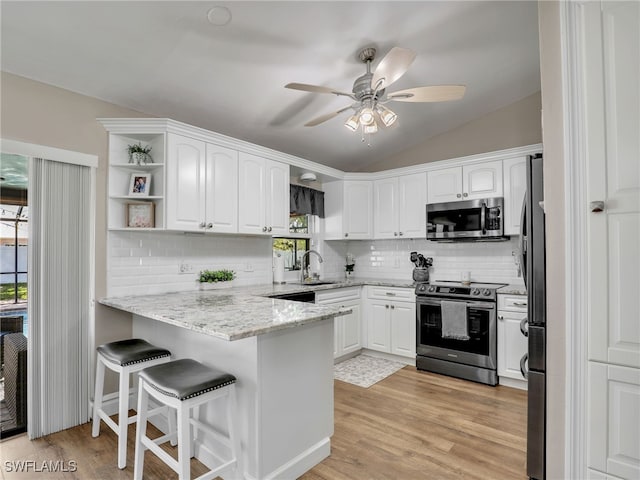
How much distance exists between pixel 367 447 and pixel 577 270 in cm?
167

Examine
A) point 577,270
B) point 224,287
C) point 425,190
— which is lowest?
point 224,287

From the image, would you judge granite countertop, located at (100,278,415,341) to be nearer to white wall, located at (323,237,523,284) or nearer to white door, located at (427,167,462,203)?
white wall, located at (323,237,523,284)

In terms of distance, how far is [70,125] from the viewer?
257 cm

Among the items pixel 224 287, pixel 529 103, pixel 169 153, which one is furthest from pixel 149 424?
pixel 529 103

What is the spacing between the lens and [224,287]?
3.50 m

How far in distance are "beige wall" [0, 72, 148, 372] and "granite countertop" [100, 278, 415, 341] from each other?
268mm

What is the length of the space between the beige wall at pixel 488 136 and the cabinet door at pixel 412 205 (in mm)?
517

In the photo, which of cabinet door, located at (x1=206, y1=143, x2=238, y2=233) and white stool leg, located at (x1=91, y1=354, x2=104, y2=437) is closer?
white stool leg, located at (x1=91, y1=354, x2=104, y2=437)

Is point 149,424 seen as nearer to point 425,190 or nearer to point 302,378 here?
point 302,378

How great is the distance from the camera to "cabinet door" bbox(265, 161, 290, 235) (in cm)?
355

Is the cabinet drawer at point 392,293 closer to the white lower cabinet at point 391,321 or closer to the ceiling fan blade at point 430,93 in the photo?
the white lower cabinet at point 391,321

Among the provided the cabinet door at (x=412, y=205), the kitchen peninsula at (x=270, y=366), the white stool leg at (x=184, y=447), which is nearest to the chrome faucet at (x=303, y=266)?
the cabinet door at (x=412, y=205)

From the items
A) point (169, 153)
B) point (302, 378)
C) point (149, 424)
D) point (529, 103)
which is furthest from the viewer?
point (529, 103)

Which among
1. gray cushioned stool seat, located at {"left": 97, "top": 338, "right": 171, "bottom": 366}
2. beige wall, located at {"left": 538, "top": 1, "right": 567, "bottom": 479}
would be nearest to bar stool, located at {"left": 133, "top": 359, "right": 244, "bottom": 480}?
gray cushioned stool seat, located at {"left": 97, "top": 338, "right": 171, "bottom": 366}
